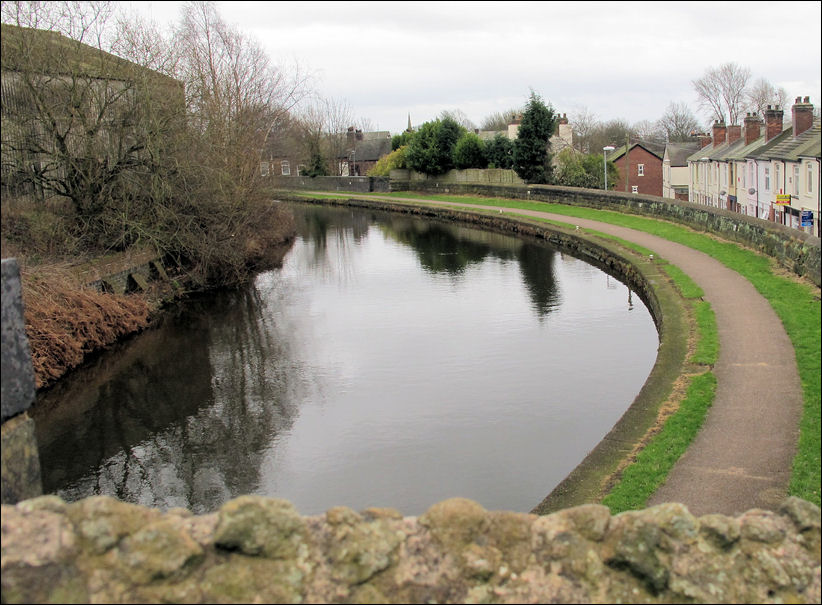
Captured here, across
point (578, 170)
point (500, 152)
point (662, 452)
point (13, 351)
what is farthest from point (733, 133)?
point (13, 351)

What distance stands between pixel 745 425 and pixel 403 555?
6033 mm

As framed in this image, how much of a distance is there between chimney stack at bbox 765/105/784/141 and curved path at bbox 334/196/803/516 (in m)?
22.0

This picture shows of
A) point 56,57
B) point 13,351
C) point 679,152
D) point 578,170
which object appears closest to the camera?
point 13,351

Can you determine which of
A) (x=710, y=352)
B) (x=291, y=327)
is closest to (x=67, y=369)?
(x=291, y=327)

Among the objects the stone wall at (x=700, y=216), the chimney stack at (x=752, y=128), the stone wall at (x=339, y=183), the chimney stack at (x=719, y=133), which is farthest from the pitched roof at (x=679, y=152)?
the stone wall at (x=339, y=183)

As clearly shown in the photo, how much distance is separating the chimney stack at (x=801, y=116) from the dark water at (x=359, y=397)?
1402 cm

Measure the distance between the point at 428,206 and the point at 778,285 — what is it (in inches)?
1152

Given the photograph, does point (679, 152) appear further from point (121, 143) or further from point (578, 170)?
point (121, 143)

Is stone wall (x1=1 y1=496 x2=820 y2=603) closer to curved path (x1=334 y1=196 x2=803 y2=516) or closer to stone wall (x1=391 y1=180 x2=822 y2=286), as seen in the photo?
curved path (x1=334 y1=196 x2=803 y2=516)

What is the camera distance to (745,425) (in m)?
8.23

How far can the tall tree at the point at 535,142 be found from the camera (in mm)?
42500

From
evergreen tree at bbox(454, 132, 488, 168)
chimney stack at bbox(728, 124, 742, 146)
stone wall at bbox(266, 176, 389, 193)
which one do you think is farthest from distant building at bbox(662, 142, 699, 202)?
stone wall at bbox(266, 176, 389, 193)

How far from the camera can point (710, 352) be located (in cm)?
1105

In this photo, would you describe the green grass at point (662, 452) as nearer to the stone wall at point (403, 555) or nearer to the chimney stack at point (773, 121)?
the stone wall at point (403, 555)
